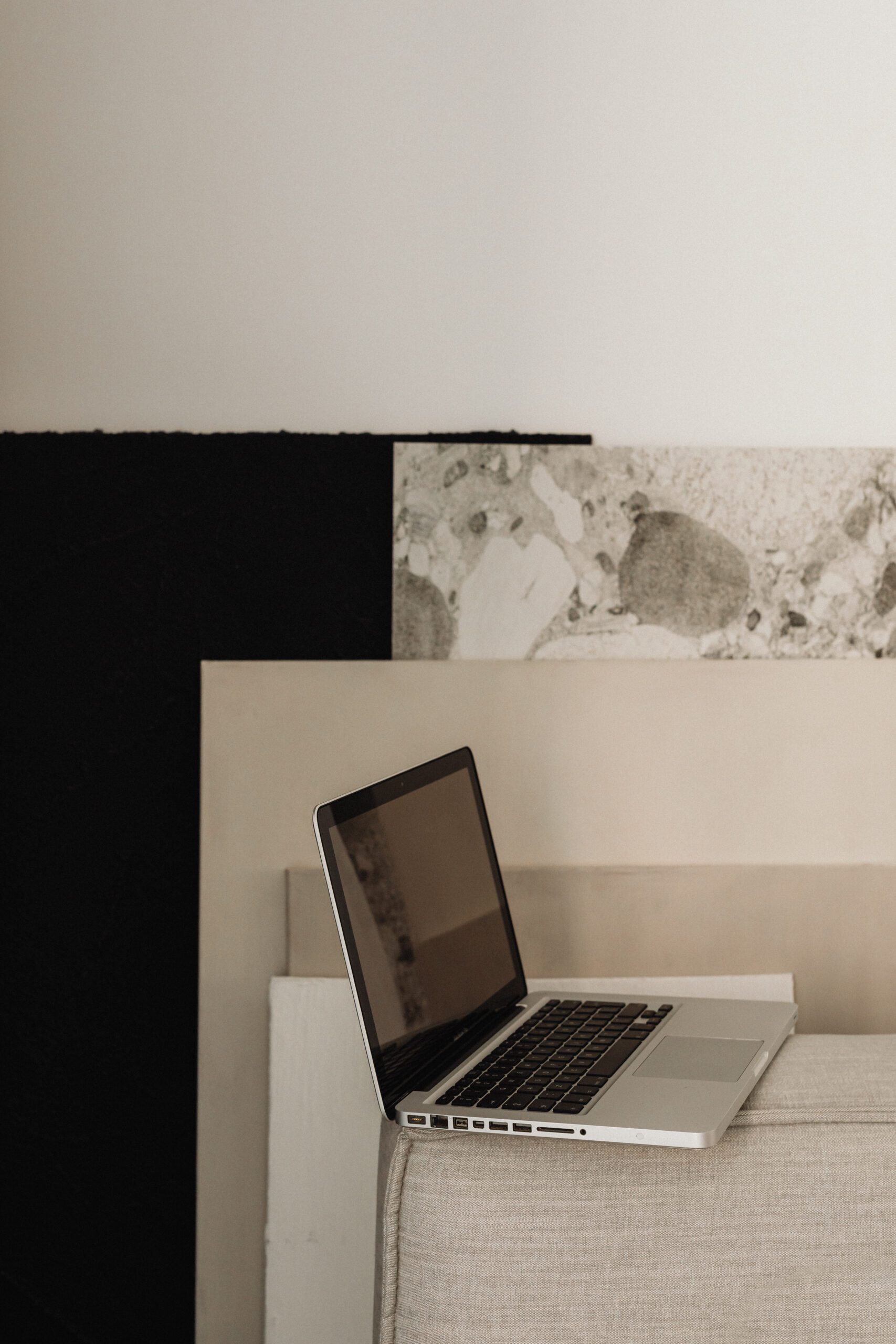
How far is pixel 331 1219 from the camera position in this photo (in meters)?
1.38

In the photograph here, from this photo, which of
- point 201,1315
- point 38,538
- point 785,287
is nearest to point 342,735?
point 38,538

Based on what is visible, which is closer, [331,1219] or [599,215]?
[331,1219]

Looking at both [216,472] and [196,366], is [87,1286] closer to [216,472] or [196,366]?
[216,472]

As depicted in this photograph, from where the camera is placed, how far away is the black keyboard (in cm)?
99

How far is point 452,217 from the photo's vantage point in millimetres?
1519

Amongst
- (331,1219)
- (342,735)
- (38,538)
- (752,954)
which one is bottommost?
(331,1219)

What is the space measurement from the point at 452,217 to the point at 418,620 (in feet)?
1.73

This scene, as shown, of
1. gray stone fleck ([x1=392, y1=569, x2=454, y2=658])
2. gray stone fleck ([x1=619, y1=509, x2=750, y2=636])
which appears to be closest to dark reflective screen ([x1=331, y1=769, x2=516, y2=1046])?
gray stone fleck ([x1=392, y1=569, x2=454, y2=658])

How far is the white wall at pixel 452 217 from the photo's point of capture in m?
1.49

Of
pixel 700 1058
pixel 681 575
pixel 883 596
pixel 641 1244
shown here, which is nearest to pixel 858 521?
pixel 883 596

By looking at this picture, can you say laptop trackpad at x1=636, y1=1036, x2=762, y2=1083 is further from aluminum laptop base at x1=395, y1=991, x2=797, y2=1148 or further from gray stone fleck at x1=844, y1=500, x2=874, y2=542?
gray stone fleck at x1=844, y1=500, x2=874, y2=542

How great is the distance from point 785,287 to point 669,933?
860 millimetres

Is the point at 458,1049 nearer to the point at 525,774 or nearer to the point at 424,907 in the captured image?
the point at 424,907

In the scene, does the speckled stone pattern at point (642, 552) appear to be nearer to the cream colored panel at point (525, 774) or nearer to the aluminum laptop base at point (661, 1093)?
the cream colored panel at point (525, 774)
